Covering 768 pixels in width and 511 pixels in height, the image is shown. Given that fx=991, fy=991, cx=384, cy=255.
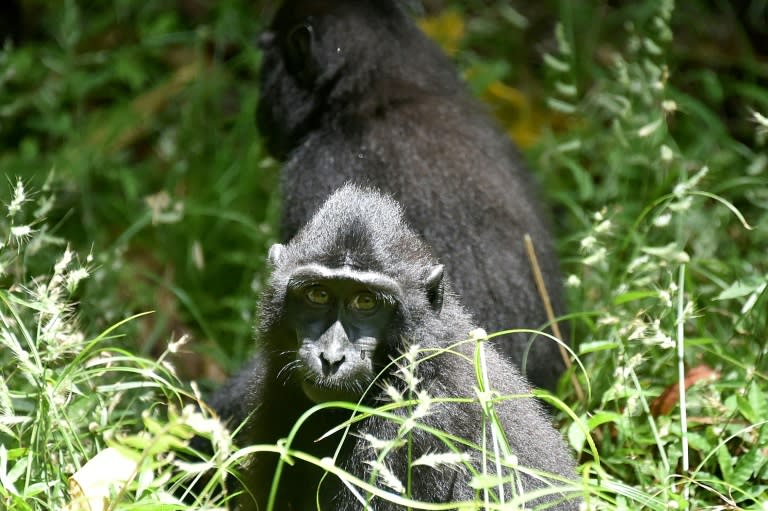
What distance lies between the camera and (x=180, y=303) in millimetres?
6965

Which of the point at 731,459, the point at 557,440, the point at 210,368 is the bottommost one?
the point at 210,368

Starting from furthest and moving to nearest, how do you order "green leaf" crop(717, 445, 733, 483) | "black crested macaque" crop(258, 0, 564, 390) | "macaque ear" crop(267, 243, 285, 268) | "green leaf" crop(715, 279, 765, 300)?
"black crested macaque" crop(258, 0, 564, 390)
"green leaf" crop(715, 279, 765, 300)
"green leaf" crop(717, 445, 733, 483)
"macaque ear" crop(267, 243, 285, 268)

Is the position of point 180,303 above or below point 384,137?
below

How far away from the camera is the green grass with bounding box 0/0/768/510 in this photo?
396 cm

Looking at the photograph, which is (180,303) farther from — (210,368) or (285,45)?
(285,45)

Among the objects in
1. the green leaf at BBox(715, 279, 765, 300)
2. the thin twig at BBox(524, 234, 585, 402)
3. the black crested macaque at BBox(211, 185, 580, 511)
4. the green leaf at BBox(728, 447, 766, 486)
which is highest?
the black crested macaque at BBox(211, 185, 580, 511)

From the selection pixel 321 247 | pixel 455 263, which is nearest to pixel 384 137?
pixel 455 263

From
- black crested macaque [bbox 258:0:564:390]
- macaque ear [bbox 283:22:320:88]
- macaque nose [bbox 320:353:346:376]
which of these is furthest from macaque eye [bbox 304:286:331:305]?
macaque ear [bbox 283:22:320:88]

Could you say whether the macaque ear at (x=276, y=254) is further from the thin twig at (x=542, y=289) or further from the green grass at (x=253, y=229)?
the thin twig at (x=542, y=289)

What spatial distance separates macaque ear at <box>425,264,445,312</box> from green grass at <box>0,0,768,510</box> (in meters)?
0.35

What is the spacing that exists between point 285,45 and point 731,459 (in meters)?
3.39

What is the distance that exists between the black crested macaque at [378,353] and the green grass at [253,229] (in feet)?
0.58

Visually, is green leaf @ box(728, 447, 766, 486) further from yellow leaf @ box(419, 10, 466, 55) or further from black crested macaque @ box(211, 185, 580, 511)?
yellow leaf @ box(419, 10, 466, 55)

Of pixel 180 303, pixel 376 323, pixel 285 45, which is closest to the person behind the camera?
pixel 376 323
